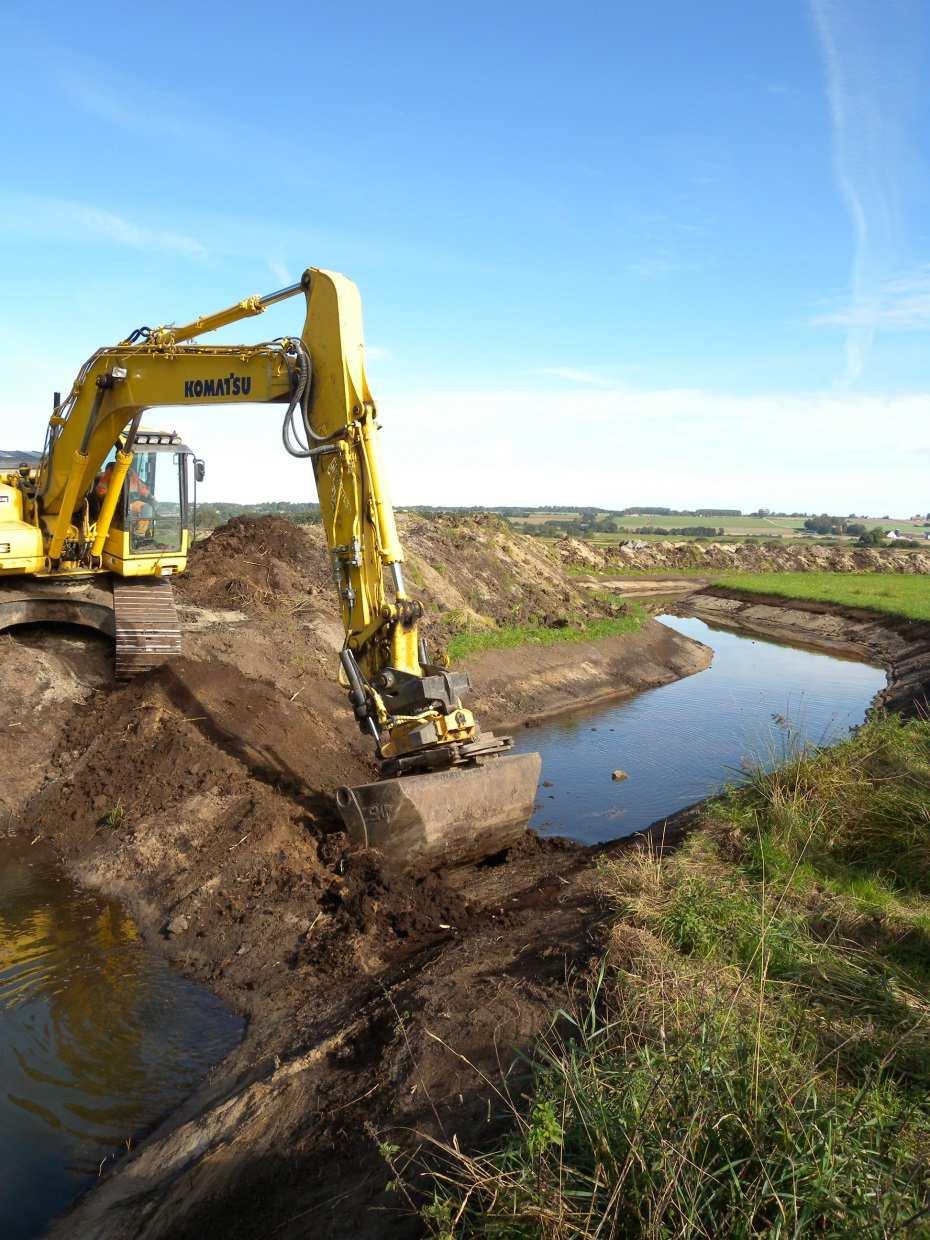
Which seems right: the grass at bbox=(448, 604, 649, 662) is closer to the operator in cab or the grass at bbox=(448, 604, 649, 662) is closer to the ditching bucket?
the operator in cab

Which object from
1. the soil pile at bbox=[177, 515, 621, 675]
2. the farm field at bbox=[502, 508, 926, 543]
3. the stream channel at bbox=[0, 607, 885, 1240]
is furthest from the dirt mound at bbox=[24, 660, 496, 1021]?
the farm field at bbox=[502, 508, 926, 543]

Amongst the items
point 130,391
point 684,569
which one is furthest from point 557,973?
point 684,569

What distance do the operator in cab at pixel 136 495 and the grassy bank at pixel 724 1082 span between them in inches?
338

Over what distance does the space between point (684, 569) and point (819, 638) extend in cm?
2503

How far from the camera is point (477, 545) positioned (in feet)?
98.6

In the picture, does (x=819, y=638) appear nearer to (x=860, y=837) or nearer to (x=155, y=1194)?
(x=860, y=837)

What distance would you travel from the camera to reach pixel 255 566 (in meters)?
21.1

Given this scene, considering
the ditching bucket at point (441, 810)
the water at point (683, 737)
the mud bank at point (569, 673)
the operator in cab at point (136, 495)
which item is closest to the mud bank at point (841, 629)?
the water at point (683, 737)

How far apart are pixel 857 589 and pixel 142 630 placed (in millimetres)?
38396

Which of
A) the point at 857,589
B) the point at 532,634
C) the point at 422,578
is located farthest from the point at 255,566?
the point at 857,589

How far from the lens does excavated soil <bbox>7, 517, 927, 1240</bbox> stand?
204 inches

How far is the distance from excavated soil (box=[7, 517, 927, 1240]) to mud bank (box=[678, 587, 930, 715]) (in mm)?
13244

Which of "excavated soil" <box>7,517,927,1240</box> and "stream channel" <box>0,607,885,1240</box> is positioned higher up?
"excavated soil" <box>7,517,927,1240</box>

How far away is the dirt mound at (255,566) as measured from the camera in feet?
63.1
